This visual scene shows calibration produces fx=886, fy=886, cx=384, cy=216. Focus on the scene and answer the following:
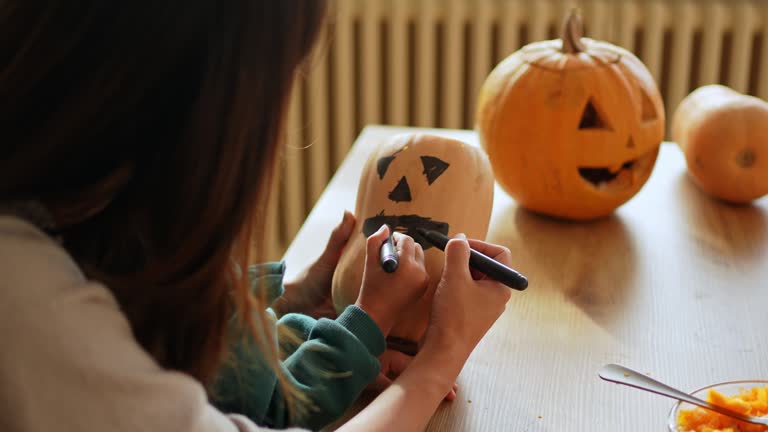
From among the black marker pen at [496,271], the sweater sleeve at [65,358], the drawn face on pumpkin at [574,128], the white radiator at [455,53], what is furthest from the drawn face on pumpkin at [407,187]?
the white radiator at [455,53]

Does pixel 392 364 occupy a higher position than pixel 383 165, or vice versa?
pixel 383 165

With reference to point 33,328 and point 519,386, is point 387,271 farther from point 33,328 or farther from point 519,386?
point 33,328

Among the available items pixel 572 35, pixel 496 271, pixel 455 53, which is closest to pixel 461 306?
pixel 496 271

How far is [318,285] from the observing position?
3.27 feet

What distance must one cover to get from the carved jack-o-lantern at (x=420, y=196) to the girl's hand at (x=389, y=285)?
68 mm

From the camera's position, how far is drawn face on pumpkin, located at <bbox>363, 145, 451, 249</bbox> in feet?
3.16

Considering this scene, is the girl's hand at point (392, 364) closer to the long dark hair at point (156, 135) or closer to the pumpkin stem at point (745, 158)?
the long dark hair at point (156, 135)

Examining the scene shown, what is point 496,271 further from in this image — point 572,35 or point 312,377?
point 572,35

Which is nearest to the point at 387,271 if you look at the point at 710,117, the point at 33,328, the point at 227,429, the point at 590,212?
the point at 227,429

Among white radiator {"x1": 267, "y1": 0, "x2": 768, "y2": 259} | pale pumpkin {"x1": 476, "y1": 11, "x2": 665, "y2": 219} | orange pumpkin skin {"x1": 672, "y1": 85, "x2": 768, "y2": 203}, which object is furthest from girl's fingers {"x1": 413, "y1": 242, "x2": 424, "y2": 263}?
white radiator {"x1": 267, "y1": 0, "x2": 768, "y2": 259}

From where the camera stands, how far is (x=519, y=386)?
820mm

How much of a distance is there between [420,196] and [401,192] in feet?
0.07

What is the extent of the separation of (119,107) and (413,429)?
350 millimetres

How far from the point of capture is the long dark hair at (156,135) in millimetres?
554
